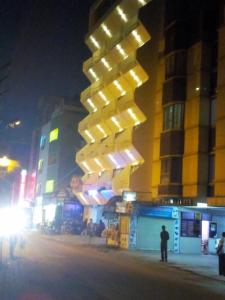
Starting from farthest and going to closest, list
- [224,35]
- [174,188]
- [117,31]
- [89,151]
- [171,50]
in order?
1. [89,151]
2. [117,31]
3. [171,50]
4. [174,188]
5. [224,35]

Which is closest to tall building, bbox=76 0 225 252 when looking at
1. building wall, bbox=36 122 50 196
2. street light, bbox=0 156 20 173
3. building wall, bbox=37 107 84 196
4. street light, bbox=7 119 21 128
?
street light, bbox=7 119 21 128

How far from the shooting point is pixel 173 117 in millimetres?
36031

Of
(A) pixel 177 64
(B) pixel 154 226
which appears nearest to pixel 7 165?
(B) pixel 154 226

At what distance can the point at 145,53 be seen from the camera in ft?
133

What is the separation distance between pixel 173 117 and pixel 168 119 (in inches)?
29.5

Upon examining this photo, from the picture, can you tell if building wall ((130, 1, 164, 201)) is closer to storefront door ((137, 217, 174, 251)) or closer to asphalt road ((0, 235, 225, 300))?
storefront door ((137, 217, 174, 251))

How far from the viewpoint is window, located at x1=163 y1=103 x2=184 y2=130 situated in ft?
116

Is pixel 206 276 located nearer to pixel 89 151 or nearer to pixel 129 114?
pixel 129 114

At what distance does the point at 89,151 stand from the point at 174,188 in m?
19.9

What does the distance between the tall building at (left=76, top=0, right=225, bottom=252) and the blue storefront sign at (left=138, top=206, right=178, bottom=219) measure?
0.07 metres

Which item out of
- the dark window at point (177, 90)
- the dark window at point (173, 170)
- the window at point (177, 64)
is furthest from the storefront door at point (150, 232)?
the window at point (177, 64)

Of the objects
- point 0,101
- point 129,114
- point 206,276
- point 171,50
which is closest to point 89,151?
point 129,114

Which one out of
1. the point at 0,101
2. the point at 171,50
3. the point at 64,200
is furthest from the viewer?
the point at 64,200

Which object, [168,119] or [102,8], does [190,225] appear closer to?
[168,119]
